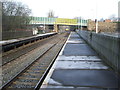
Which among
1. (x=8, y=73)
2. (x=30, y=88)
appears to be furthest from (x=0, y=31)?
(x=30, y=88)

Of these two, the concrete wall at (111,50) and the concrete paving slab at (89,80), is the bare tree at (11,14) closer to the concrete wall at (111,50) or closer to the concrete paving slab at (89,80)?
the concrete wall at (111,50)

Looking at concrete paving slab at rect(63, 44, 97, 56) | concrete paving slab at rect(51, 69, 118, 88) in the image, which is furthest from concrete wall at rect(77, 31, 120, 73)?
concrete paving slab at rect(63, 44, 97, 56)

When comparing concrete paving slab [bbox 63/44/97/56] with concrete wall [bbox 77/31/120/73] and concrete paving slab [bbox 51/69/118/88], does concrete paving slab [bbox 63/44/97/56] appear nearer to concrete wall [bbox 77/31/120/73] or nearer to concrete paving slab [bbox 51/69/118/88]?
concrete wall [bbox 77/31/120/73]

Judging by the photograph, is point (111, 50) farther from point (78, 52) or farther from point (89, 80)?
point (78, 52)

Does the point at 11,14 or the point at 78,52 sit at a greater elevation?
the point at 11,14

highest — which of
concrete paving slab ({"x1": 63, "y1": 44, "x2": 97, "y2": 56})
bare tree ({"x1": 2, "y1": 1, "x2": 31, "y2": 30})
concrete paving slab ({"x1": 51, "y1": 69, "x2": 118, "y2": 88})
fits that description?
bare tree ({"x1": 2, "y1": 1, "x2": 31, "y2": 30})

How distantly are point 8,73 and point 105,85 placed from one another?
17.5 ft

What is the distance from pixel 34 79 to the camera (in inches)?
305

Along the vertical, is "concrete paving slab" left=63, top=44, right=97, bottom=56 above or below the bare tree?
below

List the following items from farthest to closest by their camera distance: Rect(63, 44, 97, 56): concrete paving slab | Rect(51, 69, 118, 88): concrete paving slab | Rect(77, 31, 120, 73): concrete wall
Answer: Rect(63, 44, 97, 56): concrete paving slab → Rect(77, 31, 120, 73): concrete wall → Rect(51, 69, 118, 88): concrete paving slab

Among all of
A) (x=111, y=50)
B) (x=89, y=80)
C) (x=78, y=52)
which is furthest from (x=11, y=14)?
(x=89, y=80)

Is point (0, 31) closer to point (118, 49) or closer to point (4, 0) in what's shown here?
point (4, 0)

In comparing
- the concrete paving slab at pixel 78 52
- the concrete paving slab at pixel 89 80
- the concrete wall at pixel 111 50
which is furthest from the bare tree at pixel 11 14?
the concrete paving slab at pixel 89 80

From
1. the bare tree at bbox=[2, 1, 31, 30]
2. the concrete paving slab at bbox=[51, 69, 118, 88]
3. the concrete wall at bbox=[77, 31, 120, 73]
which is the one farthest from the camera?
the bare tree at bbox=[2, 1, 31, 30]
